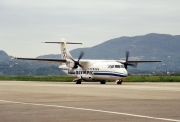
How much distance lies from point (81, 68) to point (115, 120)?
47052 millimetres

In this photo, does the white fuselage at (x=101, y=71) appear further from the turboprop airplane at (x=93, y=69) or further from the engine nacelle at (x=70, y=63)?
the engine nacelle at (x=70, y=63)

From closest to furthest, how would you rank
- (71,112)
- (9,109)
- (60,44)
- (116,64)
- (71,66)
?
(71,112) → (9,109) → (116,64) → (71,66) → (60,44)

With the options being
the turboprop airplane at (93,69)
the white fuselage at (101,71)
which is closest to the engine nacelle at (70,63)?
the turboprop airplane at (93,69)

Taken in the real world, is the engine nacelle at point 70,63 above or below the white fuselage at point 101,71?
above

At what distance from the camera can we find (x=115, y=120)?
14484 millimetres

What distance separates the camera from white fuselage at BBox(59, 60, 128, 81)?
5550cm

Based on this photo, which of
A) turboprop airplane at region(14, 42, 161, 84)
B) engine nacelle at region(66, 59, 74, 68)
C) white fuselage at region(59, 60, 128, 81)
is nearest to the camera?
white fuselage at region(59, 60, 128, 81)

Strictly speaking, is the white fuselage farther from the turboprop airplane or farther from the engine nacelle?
the engine nacelle

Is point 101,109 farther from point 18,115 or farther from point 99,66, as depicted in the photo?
point 99,66

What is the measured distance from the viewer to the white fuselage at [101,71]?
55.5 meters

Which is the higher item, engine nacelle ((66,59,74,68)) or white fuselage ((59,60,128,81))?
engine nacelle ((66,59,74,68))

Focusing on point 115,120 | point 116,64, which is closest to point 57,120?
point 115,120

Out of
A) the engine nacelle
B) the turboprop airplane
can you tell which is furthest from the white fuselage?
the engine nacelle

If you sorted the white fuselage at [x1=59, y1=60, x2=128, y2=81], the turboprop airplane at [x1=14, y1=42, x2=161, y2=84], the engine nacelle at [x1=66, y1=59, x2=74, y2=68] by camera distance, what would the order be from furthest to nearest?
the engine nacelle at [x1=66, y1=59, x2=74, y2=68] < the turboprop airplane at [x1=14, y1=42, x2=161, y2=84] < the white fuselage at [x1=59, y1=60, x2=128, y2=81]
